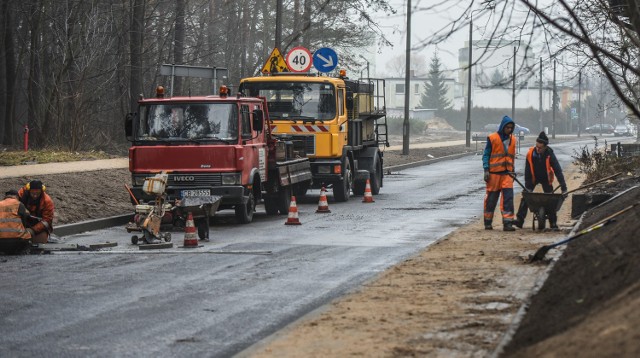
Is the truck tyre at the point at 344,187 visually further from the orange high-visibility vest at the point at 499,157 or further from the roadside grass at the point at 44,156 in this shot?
the orange high-visibility vest at the point at 499,157

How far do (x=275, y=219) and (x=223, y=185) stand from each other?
2.00 meters

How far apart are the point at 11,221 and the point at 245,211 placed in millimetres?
6025

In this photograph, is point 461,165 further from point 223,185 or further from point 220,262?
point 220,262

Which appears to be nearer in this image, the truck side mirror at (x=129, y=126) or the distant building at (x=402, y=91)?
the truck side mirror at (x=129, y=126)

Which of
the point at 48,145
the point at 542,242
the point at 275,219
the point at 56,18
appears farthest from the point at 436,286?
the point at 56,18

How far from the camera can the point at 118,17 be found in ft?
153

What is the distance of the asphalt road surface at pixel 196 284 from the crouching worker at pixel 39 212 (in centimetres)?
83

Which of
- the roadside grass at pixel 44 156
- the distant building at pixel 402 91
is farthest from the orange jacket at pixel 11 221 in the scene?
the distant building at pixel 402 91

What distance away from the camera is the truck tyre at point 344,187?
27.0 metres

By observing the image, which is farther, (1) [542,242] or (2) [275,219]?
(2) [275,219]

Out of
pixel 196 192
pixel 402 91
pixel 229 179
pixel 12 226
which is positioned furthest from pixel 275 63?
pixel 402 91

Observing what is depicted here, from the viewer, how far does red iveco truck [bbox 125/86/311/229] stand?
20.8 meters

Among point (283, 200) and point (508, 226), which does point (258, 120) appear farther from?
point (508, 226)

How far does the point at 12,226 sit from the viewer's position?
15914 mm
